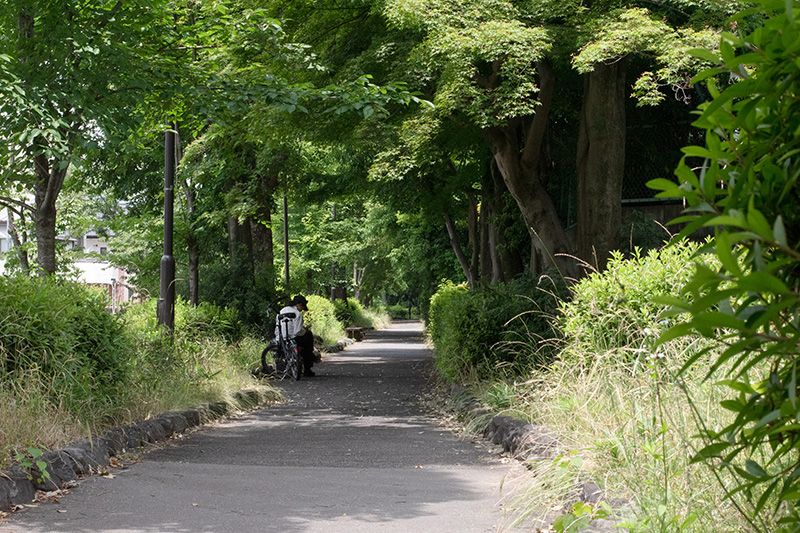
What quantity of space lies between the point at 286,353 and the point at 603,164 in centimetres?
827

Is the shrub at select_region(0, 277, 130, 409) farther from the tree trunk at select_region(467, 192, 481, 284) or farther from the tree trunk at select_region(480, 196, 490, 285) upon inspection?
the tree trunk at select_region(467, 192, 481, 284)

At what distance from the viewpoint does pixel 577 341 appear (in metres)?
8.67

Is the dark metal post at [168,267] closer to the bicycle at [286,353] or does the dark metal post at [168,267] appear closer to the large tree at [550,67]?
the large tree at [550,67]

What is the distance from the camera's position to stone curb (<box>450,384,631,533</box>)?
5.11m

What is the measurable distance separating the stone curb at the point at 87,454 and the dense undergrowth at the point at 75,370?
0.15 meters

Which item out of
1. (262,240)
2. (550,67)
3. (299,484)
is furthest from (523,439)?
(262,240)

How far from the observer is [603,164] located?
48.2 feet

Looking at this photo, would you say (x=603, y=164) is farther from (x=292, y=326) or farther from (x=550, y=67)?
(x=292, y=326)

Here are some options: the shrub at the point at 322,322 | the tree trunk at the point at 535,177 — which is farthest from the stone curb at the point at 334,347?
the tree trunk at the point at 535,177

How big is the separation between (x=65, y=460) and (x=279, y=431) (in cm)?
445

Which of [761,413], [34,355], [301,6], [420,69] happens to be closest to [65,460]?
[34,355]

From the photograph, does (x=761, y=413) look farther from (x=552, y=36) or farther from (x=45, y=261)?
(x=552, y=36)

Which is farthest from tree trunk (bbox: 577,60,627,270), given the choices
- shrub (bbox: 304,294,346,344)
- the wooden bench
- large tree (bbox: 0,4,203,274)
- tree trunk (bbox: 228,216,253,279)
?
the wooden bench

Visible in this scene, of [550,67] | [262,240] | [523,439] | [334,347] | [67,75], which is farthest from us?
[334,347]
